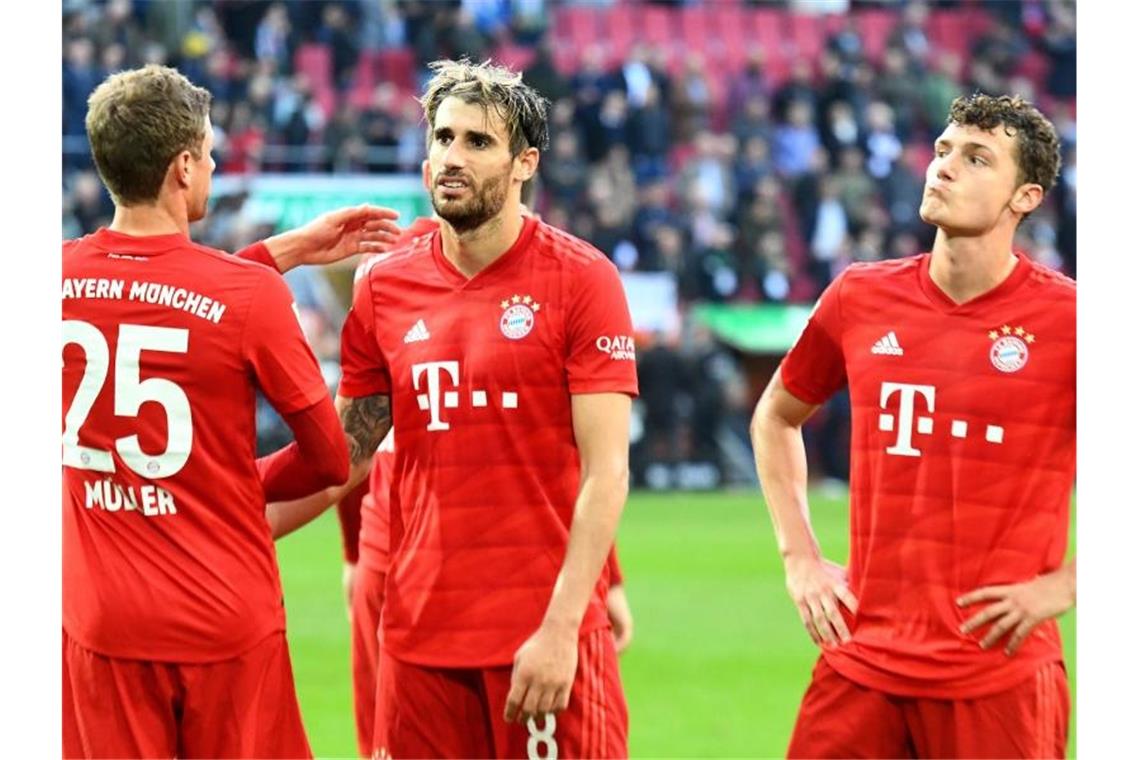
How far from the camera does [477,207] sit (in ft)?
14.4

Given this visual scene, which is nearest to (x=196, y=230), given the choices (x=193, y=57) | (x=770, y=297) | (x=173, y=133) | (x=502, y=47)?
(x=193, y=57)

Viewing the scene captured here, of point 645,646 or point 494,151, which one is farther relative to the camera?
point 645,646

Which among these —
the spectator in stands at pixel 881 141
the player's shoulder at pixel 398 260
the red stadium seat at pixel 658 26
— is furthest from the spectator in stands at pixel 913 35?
the player's shoulder at pixel 398 260

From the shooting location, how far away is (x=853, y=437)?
470 centimetres

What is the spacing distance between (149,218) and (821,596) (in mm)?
1968

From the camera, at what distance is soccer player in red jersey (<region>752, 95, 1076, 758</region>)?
444 cm

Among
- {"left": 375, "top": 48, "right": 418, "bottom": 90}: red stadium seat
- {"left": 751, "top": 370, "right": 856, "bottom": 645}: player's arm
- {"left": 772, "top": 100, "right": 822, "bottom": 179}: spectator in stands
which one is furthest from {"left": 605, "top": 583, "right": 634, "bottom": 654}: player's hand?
{"left": 375, "top": 48, "right": 418, "bottom": 90}: red stadium seat

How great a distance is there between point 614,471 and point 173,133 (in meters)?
1.34

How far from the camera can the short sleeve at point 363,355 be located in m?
4.63

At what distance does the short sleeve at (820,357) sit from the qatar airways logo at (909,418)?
0.27 m
